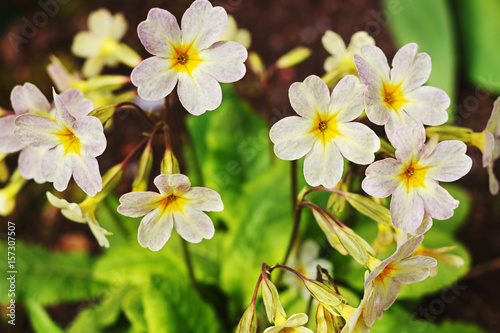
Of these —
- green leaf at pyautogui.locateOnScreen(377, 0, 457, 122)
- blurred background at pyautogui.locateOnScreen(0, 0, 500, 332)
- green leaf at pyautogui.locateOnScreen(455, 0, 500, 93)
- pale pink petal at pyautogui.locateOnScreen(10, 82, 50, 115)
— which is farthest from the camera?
green leaf at pyautogui.locateOnScreen(455, 0, 500, 93)

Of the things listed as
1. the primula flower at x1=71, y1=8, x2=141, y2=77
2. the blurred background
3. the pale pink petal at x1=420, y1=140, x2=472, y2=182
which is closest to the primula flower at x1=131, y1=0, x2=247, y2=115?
the pale pink petal at x1=420, y1=140, x2=472, y2=182

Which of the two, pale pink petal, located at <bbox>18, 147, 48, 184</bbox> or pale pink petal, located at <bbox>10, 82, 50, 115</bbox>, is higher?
pale pink petal, located at <bbox>10, 82, 50, 115</bbox>

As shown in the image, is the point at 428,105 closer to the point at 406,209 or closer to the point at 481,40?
the point at 406,209

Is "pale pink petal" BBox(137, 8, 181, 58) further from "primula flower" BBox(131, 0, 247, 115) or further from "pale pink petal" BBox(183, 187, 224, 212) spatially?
"pale pink petal" BBox(183, 187, 224, 212)

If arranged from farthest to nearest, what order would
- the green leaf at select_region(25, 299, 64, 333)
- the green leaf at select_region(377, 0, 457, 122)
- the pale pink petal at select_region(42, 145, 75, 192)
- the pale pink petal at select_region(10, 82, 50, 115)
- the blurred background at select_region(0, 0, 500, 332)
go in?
the green leaf at select_region(377, 0, 457, 122), the blurred background at select_region(0, 0, 500, 332), the green leaf at select_region(25, 299, 64, 333), the pale pink petal at select_region(10, 82, 50, 115), the pale pink petal at select_region(42, 145, 75, 192)

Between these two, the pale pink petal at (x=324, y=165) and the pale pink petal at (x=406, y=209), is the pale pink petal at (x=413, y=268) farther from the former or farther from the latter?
the pale pink petal at (x=324, y=165)

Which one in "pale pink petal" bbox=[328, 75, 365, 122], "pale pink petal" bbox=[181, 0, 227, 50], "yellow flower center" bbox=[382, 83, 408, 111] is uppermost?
"pale pink petal" bbox=[181, 0, 227, 50]

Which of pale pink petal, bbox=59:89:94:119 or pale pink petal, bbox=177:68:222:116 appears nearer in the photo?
pale pink petal, bbox=177:68:222:116
